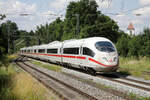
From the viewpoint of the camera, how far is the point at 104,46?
1302 centimetres

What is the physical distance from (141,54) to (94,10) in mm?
25802

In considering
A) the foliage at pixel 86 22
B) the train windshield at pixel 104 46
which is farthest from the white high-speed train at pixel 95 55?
the foliage at pixel 86 22

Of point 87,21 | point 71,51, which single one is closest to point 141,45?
point 71,51

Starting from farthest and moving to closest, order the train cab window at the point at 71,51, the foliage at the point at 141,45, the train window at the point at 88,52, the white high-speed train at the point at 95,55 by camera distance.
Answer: the foliage at the point at 141,45, the train cab window at the point at 71,51, the train window at the point at 88,52, the white high-speed train at the point at 95,55

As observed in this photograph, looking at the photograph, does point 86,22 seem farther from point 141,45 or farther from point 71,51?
point 71,51

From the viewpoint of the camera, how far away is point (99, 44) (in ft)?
43.3

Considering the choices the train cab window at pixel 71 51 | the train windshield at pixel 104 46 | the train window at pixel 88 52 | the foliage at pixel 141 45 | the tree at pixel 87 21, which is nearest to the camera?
the train windshield at pixel 104 46

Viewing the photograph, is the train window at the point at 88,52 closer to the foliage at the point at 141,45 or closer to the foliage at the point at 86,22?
the foliage at the point at 141,45

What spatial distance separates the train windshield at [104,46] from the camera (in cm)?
1277

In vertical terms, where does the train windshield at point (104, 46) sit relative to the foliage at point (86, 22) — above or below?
below

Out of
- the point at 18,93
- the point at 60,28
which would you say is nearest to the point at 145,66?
the point at 18,93

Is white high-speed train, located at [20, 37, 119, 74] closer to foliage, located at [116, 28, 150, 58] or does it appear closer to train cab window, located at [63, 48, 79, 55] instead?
train cab window, located at [63, 48, 79, 55]

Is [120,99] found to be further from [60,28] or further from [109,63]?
[60,28]

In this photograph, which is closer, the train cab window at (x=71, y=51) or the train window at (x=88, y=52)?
the train window at (x=88, y=52)
